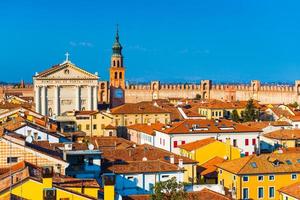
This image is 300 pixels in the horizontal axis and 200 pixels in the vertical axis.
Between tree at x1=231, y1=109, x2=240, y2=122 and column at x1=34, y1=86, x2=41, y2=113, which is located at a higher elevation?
column at x1=34, y1=86, x2=41, y2=113

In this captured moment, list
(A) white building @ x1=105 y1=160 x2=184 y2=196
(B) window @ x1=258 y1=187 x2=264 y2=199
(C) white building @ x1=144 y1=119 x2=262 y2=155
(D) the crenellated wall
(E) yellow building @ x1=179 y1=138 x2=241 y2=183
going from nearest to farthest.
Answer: (A) white building @ x1=105 y1=160 x2=184 y2=196, (B) window @ x1=258 y1=187 x2=264 y2=199, (E) yellow building @ x1=179 y1=138 x2=241 y2=183, (C) white building @ x1=144 y1=119 x2=262 y2=155, (D) the crenellated wall

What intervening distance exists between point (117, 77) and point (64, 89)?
1927cm

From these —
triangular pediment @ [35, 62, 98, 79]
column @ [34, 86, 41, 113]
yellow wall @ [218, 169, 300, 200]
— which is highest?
triangular pediment @ [35, 62, 98, 79]

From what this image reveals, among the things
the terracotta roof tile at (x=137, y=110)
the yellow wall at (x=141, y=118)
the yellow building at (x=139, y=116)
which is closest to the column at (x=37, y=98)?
the terracotta roof tile at (x=137, y=110)

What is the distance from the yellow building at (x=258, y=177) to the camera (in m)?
26.2

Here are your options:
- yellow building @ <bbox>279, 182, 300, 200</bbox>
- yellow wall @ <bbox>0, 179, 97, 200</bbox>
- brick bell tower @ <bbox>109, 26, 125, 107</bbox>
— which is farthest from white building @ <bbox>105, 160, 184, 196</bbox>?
brick bell tower @ <bbox>109, 26, 125, 107</bbox>

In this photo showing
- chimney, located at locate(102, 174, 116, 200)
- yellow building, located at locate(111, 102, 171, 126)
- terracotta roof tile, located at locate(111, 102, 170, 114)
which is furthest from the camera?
terracotta roof tile, located at locate(111, 102, 170, 114)

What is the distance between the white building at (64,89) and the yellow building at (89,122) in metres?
10.00

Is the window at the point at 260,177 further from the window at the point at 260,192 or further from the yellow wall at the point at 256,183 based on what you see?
the window at the point at 260,192

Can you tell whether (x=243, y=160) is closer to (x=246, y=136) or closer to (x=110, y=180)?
(x=246, y=136)

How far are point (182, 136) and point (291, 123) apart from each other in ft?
Answer: 57.3

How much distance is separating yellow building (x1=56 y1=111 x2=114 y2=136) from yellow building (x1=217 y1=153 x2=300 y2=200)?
22418mm

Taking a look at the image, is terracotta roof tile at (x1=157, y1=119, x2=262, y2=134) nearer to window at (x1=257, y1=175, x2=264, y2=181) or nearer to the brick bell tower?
window at (x1=257, y1=175, x2=264, y2=181)

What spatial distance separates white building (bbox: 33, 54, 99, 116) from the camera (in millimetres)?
59344
